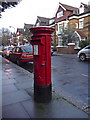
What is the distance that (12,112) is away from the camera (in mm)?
2947

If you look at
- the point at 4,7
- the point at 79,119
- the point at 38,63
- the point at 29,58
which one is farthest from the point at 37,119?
the point at 29,58

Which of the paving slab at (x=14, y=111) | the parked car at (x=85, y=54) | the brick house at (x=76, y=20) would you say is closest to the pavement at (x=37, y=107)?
the paving slab at (x=14, y=111)

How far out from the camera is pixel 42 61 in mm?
3725

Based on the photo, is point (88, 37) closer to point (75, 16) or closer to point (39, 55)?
point (75, 16)

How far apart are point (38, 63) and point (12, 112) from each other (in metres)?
1.48

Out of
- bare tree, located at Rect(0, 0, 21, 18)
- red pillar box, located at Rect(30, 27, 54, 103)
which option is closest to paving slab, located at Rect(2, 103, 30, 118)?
red pillar box, located at Rect(30, 27, 54, 103)

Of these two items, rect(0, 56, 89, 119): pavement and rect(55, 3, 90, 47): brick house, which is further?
rect(55, 3, 90, 47): brick house

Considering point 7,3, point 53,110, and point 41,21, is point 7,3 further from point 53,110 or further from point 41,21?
point 41,21

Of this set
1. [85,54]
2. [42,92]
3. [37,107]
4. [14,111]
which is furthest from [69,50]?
[14,111]

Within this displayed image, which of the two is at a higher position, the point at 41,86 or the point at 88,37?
the point at 88,37

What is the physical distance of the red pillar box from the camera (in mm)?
3645

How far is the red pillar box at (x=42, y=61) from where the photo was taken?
12.0 ft

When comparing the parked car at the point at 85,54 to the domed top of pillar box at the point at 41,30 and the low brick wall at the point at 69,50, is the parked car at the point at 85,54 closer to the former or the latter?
the domed top of pillar box at the point at 41,30

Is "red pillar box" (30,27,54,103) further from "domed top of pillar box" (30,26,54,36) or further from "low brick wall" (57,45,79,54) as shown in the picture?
"low brick wall" (57,45,79,54)
